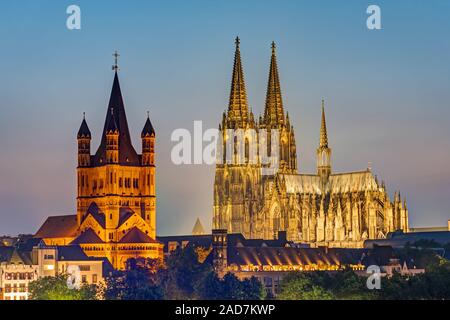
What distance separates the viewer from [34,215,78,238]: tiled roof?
167250 mm

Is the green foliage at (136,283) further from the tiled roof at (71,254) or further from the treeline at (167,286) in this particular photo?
the tiled roof at (71,254)

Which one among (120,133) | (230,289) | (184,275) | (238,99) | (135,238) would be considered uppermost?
(238,99)

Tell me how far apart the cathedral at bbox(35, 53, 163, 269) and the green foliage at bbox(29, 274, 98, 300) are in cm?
→ 2391

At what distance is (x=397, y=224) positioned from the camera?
186 meters

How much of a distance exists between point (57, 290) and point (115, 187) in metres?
37.9

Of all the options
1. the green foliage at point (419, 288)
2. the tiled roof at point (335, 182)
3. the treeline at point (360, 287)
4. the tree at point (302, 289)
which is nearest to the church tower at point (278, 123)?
the tiled roof at point (335, 182)

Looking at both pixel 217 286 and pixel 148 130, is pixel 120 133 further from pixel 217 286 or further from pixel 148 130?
pixel 217 286

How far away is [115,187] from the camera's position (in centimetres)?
16462

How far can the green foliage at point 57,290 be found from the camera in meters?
124

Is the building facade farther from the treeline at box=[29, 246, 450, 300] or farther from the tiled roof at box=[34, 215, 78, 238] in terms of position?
the tiled roof at box=[34, 215, 78, 238]

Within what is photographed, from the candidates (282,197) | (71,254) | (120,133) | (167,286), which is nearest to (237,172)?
(282,197)
